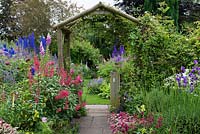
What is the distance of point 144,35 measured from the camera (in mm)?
6629

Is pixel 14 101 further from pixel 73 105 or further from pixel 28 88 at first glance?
pixel 73 105

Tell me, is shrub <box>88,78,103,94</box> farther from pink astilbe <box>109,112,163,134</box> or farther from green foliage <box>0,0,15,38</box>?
green foliage <box>0,0,15,38</box>

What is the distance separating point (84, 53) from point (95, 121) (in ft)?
33.1

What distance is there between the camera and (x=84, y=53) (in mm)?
15938

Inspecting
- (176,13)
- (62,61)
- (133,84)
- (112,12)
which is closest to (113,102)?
(133,84)

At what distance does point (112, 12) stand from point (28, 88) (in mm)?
2614

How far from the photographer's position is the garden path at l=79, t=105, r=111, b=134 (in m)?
5.34

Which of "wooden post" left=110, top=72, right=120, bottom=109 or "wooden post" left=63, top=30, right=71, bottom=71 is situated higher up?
"wooden post" left=63, top=30, right=71, bottom=71

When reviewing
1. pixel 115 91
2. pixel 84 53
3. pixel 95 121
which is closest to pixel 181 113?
pixel 95 121

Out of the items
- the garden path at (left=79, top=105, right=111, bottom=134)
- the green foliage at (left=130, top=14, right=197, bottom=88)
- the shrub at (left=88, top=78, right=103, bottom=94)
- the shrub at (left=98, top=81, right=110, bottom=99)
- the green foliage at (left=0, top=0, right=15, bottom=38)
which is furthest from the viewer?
the green foliage at (left=0, top=0, right=15, bottom=38)

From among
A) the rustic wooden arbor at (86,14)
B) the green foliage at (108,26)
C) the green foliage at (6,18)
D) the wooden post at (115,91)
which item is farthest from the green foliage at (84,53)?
the wooden post at (115,91)

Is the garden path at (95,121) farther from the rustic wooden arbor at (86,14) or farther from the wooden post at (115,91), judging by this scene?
the rustic wooden arbor at (86,14)

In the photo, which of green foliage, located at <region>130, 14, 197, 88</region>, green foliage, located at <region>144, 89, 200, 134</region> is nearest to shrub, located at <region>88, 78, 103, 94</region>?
green foliage, located at <region>130, 14, 197, 88</region>

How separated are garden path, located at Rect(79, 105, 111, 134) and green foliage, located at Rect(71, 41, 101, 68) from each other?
8.63m
